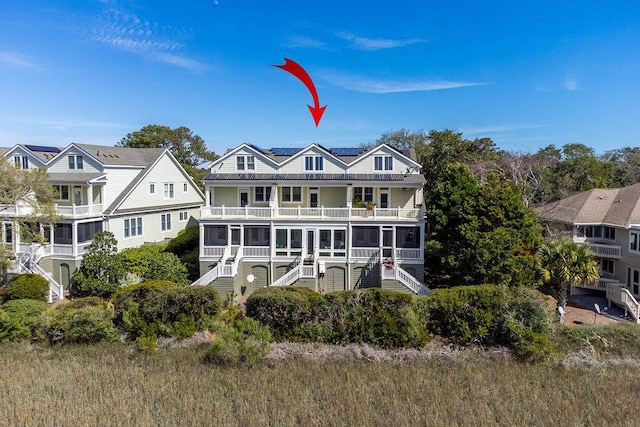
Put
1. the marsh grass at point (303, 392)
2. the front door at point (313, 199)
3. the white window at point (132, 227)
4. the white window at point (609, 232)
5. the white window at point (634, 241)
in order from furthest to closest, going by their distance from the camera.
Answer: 1. the white window at point (132, 227)
2. the front door at point (313, 199)
3. the white window at point (609, 232)
4. the white window at point (634, 241)
5. the marsh grass at point (303, 392)

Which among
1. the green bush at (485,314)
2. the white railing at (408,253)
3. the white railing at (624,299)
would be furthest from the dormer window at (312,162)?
the white railing at (624,299)

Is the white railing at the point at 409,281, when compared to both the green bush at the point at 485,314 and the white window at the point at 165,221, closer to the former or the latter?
the green bush at the point at 485,314

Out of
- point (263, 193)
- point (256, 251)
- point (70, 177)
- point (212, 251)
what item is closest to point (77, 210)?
point (70, 177)

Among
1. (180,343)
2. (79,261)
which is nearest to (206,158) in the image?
(79,261)

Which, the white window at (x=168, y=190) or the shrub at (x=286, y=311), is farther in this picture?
the white window at (x=168, y=190)

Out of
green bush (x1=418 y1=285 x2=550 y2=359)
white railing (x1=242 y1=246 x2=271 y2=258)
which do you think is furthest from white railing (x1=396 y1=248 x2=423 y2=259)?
white railing (x1=242 y1=246 x2=271 y2=258)

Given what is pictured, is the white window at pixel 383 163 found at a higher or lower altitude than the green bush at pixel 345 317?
higher

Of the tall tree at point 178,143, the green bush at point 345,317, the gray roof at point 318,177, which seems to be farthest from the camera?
the tall tree at point 178,143
